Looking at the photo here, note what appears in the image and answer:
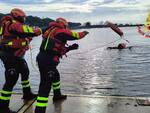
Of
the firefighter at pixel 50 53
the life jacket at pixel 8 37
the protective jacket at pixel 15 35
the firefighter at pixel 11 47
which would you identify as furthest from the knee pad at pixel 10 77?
the firefighter at pixel 50 53

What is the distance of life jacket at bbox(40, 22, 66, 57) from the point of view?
8.82m

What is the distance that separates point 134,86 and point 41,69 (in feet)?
37.0

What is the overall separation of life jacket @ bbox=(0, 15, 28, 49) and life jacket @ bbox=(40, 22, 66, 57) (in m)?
0.66

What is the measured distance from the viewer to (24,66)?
977cm

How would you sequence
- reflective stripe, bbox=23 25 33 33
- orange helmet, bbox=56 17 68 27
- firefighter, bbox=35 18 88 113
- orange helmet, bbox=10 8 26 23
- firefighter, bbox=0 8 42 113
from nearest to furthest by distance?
firefighter, bbox=35 18 88 113 → reflective stripe, bbox=23 25 33 33 → orange helmet, bbox=56 17 68 27 → firefighter, bbox=0 8 42 113 → orange helmet, bbox=10 8 26 23

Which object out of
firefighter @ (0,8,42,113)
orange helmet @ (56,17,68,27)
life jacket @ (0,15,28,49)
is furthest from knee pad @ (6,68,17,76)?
orange helmet @ (56,17,68,27)

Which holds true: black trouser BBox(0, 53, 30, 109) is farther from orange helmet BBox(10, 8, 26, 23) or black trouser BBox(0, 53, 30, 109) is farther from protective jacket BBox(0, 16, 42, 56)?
orange helmet BBox(10, 8, 26, 23)

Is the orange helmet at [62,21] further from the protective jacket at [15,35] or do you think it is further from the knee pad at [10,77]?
the knee pad at [10,77]

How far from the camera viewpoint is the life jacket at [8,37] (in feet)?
29.8

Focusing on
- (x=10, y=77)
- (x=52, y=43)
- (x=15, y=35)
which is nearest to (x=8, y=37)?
(x=15, y=35)

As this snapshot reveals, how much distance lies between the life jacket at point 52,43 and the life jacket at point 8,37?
2.17ft

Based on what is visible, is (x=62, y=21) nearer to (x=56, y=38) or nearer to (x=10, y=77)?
(x=56, y=38)

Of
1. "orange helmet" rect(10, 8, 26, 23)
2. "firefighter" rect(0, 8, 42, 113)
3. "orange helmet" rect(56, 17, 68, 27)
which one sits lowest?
"firefighter" rect(0, 8, 42, 113)

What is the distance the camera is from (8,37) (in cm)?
916
